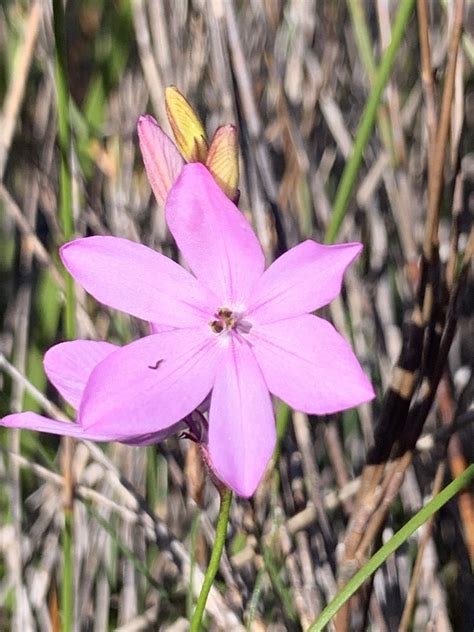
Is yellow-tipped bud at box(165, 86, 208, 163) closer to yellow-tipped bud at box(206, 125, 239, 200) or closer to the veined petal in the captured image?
yellow-tipped bud at box(206, 125, 239, 200)

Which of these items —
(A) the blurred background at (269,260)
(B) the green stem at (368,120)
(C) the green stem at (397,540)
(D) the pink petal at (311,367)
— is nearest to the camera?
(D) the pink petal at (311,367)

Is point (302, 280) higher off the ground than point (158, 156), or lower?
lower

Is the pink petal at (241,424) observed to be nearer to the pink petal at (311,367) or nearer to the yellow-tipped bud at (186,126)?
the pink petal at (311,367)

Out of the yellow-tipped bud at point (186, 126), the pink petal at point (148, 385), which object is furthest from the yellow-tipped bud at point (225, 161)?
the pink petal at point (148, 385)

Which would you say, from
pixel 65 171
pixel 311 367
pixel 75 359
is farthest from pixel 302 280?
pixel 65 171

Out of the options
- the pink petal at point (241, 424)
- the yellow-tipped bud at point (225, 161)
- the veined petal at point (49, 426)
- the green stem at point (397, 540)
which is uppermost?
the yellow-tipped bud at point (225, 161)

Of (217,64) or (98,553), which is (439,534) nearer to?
(98,553)

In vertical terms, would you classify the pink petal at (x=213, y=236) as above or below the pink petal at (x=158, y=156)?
below

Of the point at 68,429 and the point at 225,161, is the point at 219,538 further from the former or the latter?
the point at 225,161
